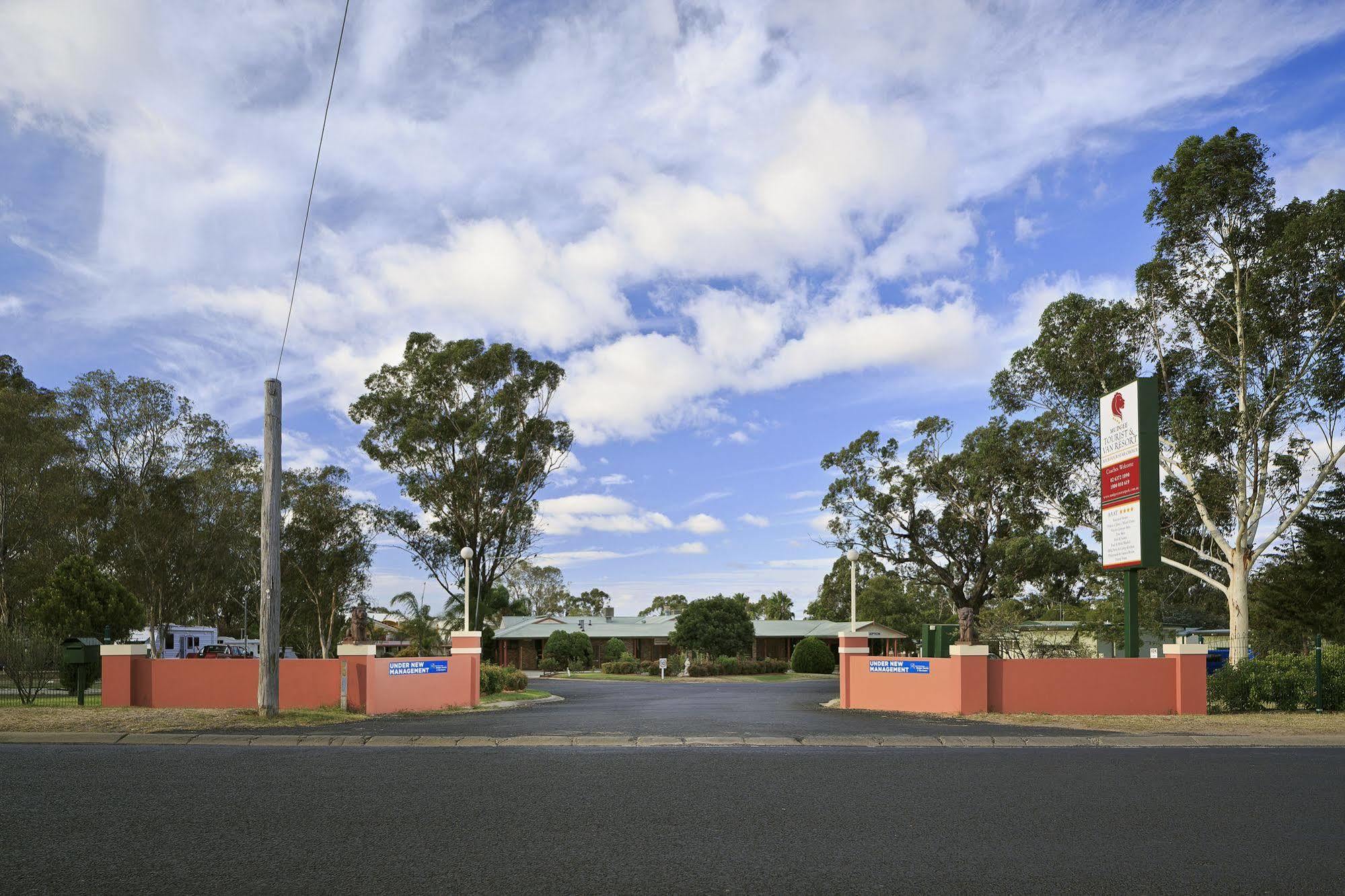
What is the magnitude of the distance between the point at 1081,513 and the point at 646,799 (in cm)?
3265

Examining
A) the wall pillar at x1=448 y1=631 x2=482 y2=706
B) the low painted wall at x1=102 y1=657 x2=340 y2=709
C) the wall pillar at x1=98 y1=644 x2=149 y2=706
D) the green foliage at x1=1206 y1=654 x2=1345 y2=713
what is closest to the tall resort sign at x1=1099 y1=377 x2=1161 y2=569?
the green foliage at x1=1206 y1=654 x2=1345 y2=713

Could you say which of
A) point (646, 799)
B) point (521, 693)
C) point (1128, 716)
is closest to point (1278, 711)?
point (1128, 716)

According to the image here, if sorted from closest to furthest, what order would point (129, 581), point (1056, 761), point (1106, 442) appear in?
1. point (1056, 761)
2. point (1106, 442)
3. point (129, 581)

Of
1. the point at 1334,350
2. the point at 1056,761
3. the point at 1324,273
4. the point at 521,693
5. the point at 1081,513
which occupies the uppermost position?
the point at 1324,273

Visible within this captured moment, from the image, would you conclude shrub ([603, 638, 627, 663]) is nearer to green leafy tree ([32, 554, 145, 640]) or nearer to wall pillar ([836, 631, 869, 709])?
green leafy tree ([32, 554, 145, 640])

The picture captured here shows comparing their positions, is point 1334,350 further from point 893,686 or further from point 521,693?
point 521,693

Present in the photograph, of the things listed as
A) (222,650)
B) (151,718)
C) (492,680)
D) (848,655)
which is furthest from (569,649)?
(151,718)

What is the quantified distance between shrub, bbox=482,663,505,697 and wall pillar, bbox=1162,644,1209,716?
58.4 ft

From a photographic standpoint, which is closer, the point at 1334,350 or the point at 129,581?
the point at 1334,350

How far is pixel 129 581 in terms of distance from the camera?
5272 cm

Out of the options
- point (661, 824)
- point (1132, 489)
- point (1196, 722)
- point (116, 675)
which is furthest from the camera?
point (1132, 489)

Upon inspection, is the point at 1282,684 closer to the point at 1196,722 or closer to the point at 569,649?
the point at 1196,722

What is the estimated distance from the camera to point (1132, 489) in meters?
Result: 22.2

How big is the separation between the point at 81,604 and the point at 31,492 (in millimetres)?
16565
